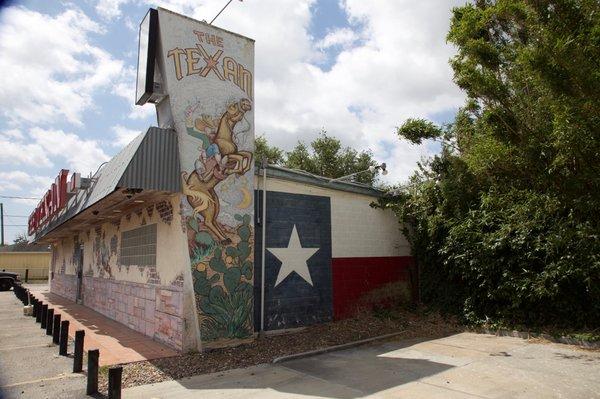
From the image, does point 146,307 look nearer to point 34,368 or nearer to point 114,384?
point 34,368

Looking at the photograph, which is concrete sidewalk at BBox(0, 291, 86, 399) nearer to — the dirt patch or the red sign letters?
the dirt patch

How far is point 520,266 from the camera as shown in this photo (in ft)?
32.8

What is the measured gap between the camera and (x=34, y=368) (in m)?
7.55

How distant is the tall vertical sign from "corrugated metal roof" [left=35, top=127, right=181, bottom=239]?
24cm

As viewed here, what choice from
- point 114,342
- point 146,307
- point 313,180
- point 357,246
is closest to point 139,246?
point 146,307

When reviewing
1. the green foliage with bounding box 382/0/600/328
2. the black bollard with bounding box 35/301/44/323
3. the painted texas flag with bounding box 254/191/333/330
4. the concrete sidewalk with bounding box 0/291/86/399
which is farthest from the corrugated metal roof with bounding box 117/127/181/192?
the black bollard with bounding box 35/301/44/323

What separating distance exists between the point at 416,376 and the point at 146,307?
6.31 metres

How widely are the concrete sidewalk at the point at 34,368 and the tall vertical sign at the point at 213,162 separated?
8.02 ft

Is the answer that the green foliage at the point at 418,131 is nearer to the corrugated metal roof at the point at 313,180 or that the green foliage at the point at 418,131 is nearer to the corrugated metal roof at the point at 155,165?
the corrugated metal roof at the point at 313,180

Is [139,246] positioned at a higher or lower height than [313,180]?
lower

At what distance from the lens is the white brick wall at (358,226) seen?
1127cm

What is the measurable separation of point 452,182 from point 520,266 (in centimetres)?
268

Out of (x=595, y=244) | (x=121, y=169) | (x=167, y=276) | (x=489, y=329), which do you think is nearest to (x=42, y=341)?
(x=167, y=276)

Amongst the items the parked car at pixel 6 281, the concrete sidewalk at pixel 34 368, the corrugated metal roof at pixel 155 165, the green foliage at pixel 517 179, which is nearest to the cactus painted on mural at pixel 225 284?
the corrugated metal roof at pixel 155 165
